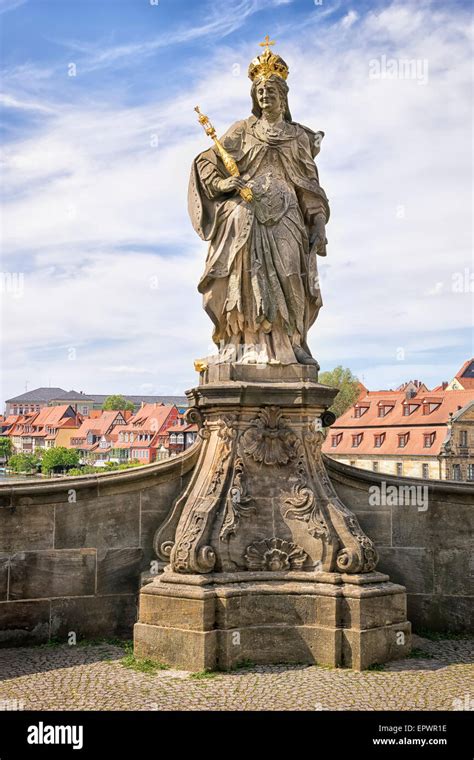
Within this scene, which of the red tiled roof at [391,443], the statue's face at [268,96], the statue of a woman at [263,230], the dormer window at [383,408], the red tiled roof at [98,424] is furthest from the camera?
the red tiled roof at [98,424]

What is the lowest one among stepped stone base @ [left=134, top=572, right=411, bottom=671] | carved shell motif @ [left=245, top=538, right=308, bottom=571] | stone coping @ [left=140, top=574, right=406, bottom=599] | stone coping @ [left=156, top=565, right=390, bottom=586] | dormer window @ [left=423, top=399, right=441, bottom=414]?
stepped stone base @ [left=134, top=572, right=411, bottom=671]

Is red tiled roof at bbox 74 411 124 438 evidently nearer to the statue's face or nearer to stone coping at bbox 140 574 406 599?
the statue's face

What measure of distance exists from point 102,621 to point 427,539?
11.0ft

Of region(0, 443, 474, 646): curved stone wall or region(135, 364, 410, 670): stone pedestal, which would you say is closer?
region(135, 364, 410, 670): stone pedestal

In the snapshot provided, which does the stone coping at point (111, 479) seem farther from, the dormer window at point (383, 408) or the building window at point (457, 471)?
the dormer window at point (383, 408)

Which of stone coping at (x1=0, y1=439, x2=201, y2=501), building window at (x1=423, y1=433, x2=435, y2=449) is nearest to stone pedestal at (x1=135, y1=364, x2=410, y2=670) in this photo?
stone coping at (x1=0, y1=439, x2=201, y2=501)

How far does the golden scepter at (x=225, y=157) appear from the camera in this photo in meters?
8.22

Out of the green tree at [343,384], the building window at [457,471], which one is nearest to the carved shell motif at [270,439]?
the building window at [457,471]

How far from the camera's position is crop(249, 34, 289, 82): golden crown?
8469 mm

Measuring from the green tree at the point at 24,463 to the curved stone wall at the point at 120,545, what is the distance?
92760 millimetres

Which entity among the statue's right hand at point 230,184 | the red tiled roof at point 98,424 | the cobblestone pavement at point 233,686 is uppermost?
the red tiled roof at point 98,424

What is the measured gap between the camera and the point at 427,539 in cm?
859

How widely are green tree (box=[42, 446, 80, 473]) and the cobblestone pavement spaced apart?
263 feet

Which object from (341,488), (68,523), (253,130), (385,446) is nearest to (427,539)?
(341,488)
